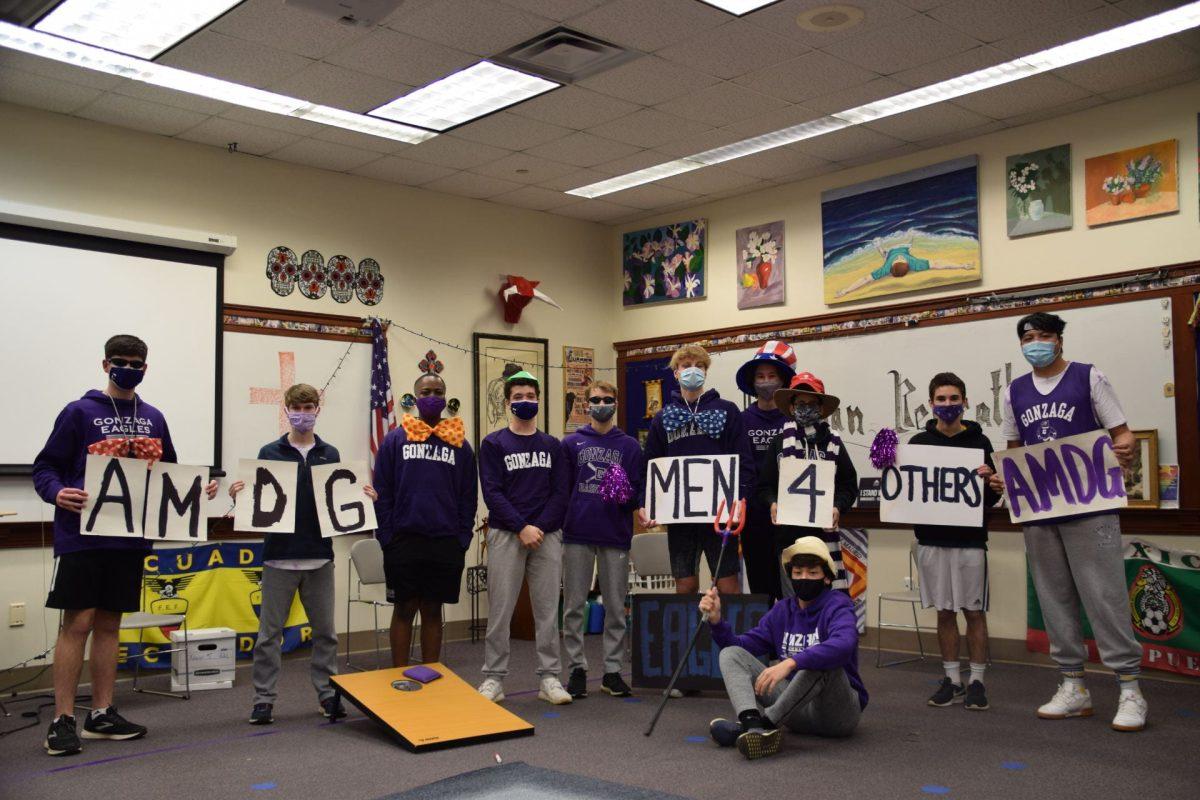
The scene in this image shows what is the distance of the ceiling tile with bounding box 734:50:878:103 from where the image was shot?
5676 mm

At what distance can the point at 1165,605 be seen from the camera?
576 centimetres

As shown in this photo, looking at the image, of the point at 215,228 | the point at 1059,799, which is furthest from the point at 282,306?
the point at 1059,799

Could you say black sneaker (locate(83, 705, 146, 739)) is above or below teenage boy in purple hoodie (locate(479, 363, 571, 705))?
below

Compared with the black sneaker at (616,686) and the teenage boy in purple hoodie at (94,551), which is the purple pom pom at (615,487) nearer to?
the black sneaker at (616,686)

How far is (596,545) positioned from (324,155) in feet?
11.5

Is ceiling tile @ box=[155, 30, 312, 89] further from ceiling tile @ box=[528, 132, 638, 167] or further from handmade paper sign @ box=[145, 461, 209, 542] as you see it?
handmade paper sign @ box=[145, 461, 209, 542]

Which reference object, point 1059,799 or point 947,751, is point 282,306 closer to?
point 947,751

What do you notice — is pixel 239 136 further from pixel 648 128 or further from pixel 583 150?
pixel 648 128

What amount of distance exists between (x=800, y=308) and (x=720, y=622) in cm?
406

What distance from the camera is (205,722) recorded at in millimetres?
4898

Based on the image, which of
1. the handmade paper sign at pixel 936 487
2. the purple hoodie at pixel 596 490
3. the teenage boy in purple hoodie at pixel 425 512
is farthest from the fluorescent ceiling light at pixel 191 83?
the handmade paper sign at pixel 936 487

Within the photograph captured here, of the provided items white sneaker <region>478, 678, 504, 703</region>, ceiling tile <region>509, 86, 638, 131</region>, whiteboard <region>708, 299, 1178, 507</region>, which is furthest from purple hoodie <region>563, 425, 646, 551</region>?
whiteboard <region>708, 299, 1178, 507</region>

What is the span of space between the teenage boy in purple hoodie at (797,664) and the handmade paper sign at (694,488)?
792mm

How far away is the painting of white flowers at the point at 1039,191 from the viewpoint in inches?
254
